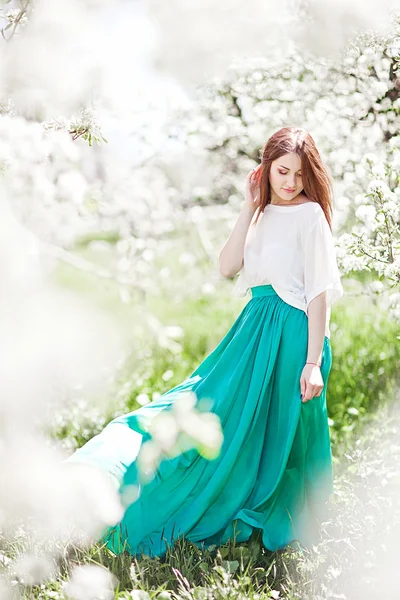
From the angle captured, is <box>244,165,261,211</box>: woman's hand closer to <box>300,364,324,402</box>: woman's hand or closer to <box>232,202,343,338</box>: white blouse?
<box>232,202,343,338</box>: white blouse

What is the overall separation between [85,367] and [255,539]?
170cm

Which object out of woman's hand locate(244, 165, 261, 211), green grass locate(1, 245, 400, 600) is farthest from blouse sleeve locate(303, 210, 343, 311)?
green grass locate(1, 245, 400, 600)

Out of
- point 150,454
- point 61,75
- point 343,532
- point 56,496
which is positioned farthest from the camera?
point 150,454

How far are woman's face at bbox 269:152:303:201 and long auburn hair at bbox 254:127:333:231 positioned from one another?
1cm

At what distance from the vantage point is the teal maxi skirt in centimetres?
233

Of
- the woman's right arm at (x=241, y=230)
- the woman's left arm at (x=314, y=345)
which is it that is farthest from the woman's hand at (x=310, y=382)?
the woman's right arm at (x=241, y=230)

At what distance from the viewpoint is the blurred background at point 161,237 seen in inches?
36.7

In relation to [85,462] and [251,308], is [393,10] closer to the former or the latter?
[251,308]

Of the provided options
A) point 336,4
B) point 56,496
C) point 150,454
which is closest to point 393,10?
point 336,4

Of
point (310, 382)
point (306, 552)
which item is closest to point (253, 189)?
point (310, 382)

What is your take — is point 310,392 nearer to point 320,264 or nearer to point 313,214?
point 320,264

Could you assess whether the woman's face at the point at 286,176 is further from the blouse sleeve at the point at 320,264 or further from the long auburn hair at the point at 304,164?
the blouse sleeve at the point at 320,264

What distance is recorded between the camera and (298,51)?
384cm

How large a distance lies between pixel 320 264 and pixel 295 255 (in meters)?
0.10
